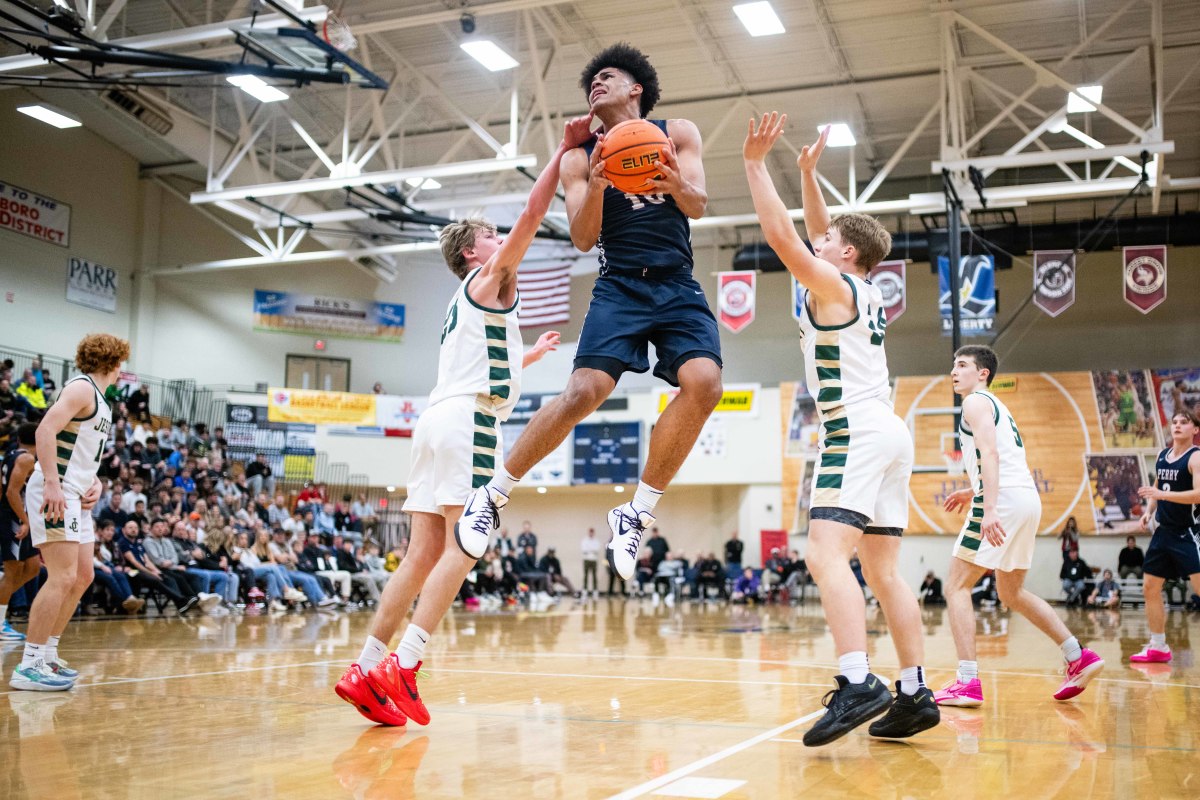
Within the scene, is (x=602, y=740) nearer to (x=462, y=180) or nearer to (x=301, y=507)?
(x=301, y=507)

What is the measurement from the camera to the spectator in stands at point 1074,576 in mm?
20922

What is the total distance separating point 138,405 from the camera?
69.1 feet

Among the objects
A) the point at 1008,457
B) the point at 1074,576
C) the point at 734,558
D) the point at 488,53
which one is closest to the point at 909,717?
the point at 1008,457

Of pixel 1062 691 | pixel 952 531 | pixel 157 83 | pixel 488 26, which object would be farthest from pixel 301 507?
pixel 1062 691

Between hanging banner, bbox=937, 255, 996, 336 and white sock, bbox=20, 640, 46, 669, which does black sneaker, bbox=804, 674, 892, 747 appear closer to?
white sock, bbox=20, 640, 46, 669

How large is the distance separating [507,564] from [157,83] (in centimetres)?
Result: 1144

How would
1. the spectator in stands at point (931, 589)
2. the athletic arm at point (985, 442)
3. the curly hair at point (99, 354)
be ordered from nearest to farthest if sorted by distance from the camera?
1. the athletic arm at point (985, 442)
2. the curly hair at point (99, 354)
3. the spectator in stands at point (931, 589)

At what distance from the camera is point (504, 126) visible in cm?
2264

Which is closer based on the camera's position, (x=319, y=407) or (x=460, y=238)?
(x=460, y=238)

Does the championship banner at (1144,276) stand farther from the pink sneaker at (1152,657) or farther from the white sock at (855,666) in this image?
the white sock at (855,666)

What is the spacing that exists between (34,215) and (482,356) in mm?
21302

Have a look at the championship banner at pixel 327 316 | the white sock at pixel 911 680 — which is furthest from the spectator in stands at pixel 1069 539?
the white sock at pixel 911 680

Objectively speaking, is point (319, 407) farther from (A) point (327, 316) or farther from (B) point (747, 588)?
(B) point (747, 588)

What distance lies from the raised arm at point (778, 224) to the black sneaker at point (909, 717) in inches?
63.9
